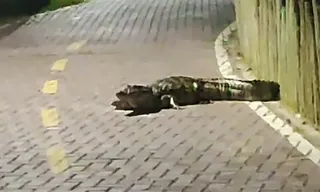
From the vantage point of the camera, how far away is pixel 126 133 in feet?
20.7

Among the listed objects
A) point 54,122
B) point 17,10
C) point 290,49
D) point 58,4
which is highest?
point 290,49

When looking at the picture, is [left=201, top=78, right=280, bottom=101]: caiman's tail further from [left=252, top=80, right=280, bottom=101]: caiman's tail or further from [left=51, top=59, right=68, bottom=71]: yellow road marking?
[left=51, top=59, right=68, bottom=71]: yellow road marking

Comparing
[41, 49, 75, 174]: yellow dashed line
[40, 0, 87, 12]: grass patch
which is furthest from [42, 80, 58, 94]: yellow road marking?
[40, 0, 87, 12]: grass patch

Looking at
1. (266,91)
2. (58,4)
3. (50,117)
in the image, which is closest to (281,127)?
(266,91)

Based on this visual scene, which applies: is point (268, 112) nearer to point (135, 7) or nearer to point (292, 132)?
point (292, 132)

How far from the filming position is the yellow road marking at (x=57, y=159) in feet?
18.1

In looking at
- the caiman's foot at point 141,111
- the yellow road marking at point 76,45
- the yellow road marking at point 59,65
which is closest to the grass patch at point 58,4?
the yellow road marking at point 76,45

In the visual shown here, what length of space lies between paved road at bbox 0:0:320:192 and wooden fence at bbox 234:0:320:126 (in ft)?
1.23

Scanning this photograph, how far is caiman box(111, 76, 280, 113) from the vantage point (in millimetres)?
7059

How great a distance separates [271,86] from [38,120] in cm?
209

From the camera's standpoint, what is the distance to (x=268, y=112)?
6.66 meters

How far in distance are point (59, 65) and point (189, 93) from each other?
2370 millimetres

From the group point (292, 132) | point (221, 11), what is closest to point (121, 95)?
point (292, 132)

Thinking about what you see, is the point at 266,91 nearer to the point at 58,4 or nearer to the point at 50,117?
the point at 50,117
